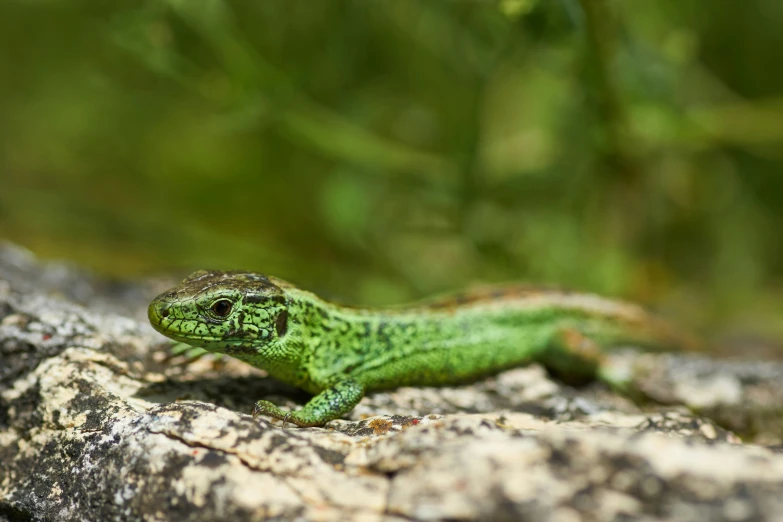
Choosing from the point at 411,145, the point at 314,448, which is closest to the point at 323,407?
the point at 314,448

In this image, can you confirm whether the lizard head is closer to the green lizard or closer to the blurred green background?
the green lizard

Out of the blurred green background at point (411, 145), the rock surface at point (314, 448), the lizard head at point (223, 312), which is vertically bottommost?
the rock surface at point (314, 448)

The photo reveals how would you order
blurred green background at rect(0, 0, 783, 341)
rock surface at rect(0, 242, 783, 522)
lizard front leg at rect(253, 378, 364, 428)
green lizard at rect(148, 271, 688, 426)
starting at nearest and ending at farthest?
rock surface at rect(0, 242, 783, 522), lizard front leg at rect(253, 378, 364, 428), green lizard at rect(148, 271, 688, 426), blurred green background at rect(0, 0, 783, 341)

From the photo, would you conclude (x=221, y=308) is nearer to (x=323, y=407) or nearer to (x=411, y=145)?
(x=323, y=407)

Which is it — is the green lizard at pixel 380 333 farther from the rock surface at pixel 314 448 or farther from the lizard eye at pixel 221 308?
the rock surface at pixel 314 448

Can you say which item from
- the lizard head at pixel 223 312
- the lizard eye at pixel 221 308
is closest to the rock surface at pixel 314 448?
the lizard head at pixel 223 312

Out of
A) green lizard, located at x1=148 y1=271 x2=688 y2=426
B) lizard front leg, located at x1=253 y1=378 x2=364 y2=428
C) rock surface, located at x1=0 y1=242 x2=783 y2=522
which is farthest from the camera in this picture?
green lizard, located at x1=148 y1=271 x2=688 y2=426

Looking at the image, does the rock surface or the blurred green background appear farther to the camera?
the blurred green background

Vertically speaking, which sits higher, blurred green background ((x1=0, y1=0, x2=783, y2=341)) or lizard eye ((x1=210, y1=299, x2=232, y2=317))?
blurred green background ((x1=0, y1=0, x2=783, y2=341))

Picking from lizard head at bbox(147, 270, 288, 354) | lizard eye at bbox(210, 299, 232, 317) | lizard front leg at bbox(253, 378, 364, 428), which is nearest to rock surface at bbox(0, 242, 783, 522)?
lizard front leg at bbox(253, 378, 364, 428)
